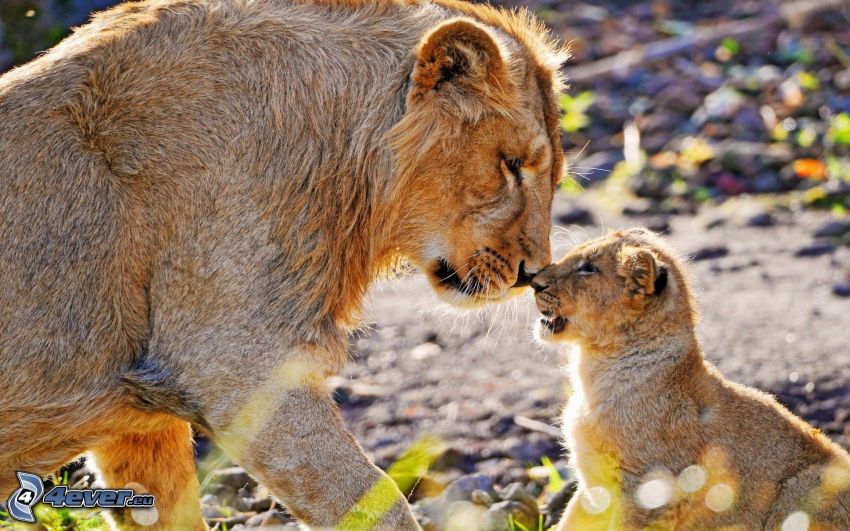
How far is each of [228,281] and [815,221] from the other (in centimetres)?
620

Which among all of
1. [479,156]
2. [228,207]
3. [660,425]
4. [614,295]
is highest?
[228,207]

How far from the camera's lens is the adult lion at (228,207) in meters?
4.90

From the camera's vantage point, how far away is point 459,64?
5258 millimetres

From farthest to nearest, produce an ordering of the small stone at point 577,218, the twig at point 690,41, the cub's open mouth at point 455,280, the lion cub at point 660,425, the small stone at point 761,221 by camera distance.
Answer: the twig at point 690,41
the small stone at point 577,218
the small stone at point 761,221
the cub's open mouth at point 455,280
the lion cub at point 660,425

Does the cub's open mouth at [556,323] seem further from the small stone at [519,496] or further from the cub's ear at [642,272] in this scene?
the small stone at [519,496]

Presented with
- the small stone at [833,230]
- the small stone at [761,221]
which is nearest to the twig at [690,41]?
the small stone at [761,221]

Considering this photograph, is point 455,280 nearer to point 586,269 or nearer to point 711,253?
point 586,269

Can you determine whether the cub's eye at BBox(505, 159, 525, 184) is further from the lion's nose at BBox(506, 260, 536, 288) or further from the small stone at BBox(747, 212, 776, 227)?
the small stone at BBox(747, 212, 776, 227)

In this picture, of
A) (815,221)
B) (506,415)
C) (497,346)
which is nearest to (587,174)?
(815,221)

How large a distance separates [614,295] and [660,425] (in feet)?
1.89

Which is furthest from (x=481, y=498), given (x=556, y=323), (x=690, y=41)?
(x=690, y=41)

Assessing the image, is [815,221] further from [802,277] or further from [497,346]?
[497,346]

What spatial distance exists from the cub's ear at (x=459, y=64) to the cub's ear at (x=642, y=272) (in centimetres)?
88

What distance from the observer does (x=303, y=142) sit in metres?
5.17
